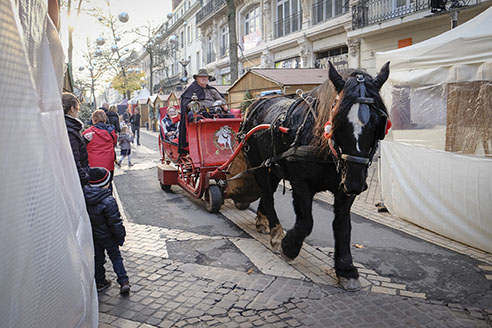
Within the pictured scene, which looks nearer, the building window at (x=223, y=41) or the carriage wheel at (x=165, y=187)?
the carriage wheel at (x=165, y=187)

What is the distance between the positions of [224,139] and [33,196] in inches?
200

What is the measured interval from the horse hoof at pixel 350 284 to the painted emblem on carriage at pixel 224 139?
3375 millimetres

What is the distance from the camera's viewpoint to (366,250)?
4.77 metres

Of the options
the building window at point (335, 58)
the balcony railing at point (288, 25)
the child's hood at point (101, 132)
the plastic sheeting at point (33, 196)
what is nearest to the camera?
the plastic sheeting at point (33, 196)

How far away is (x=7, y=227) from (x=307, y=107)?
314cm

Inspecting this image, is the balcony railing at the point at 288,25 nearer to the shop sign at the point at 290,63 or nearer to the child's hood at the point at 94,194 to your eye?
the shop sign at the point at 290,63

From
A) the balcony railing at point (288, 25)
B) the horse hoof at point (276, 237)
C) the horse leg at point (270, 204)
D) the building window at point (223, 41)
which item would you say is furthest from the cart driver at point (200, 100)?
the building window at point (223, 41)

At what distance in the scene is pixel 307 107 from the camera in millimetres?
3957

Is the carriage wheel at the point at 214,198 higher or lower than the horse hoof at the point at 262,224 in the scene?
higher

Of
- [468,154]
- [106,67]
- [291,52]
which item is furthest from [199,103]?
[106,67]

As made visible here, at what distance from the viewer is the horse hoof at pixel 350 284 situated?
367 centimetres

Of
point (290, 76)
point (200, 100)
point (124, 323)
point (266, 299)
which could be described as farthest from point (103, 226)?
point (290, 76)

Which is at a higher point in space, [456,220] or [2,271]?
[2,271]

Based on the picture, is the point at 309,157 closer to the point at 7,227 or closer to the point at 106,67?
the point at 7,227
